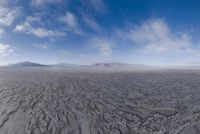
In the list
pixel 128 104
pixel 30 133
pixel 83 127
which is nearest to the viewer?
pixel 30 133

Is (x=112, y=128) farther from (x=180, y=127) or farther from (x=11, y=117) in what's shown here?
(x=11, y=117)

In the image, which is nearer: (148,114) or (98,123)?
(98,123)

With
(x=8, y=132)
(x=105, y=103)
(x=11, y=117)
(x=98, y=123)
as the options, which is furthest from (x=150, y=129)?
(x=11, y=117)

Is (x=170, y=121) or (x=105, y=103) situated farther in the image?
(x=105, y=103)

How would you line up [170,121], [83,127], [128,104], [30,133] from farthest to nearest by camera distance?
[128,104] < [170,121] < [83,127] < [30,133]

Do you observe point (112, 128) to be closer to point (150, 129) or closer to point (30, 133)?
point (150, 129)

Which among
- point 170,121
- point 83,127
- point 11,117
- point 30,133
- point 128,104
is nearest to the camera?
point 30,133

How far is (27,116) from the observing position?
425 inches

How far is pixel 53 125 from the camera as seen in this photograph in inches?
A: 366

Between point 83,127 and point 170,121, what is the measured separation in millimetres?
6549

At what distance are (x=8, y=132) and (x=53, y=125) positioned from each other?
285 centimetres

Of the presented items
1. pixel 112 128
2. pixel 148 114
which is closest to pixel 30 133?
pixel 112 128

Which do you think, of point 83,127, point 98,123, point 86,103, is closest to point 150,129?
point 98,123

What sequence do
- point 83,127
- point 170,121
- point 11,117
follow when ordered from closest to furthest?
point 83,127
point 170,121
point 11,117
